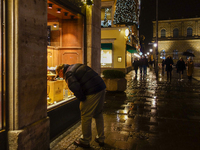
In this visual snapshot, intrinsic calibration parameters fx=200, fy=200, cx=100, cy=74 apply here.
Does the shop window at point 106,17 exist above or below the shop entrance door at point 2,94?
above

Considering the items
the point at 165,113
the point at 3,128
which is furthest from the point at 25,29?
the point at 165,113

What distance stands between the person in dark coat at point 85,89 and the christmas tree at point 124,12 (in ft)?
57.7

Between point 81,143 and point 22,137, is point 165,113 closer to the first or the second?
point 81,143

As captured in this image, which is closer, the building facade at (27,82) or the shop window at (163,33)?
the building facade at (27,82)

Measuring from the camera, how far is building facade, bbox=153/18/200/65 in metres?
63.3

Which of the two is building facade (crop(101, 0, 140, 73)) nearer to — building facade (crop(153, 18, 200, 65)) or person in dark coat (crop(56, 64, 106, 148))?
person in dark coat (crop(56, 64, 106, 148))

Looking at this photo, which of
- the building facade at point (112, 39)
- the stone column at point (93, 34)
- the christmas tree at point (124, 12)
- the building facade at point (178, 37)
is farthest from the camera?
the building facade at point (178, 37)

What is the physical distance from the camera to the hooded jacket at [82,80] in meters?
3.45

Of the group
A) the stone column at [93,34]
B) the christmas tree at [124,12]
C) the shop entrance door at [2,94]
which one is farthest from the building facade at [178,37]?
the shop entrance door at [2,94]

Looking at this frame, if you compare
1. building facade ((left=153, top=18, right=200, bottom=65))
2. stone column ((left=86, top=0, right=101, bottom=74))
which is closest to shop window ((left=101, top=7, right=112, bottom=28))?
stone column ((left=86, top=0, right=101, bottom=74))

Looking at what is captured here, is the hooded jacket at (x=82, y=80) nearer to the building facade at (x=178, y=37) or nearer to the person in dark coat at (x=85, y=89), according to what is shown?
the person in dark coat at (x=85, y=89)

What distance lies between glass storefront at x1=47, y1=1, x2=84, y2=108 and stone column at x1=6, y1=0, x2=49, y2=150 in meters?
1.46

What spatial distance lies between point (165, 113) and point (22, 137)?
4631 millimetres

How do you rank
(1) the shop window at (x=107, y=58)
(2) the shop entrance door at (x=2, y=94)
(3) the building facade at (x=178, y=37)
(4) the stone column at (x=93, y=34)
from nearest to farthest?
(2) the shop entrance door at (x=2, y=94) < (4) the stone column at (x=93, y=34) < (1) the shop window at (x=107, y=58) < (3) the building facade at (x=178, y=37)
